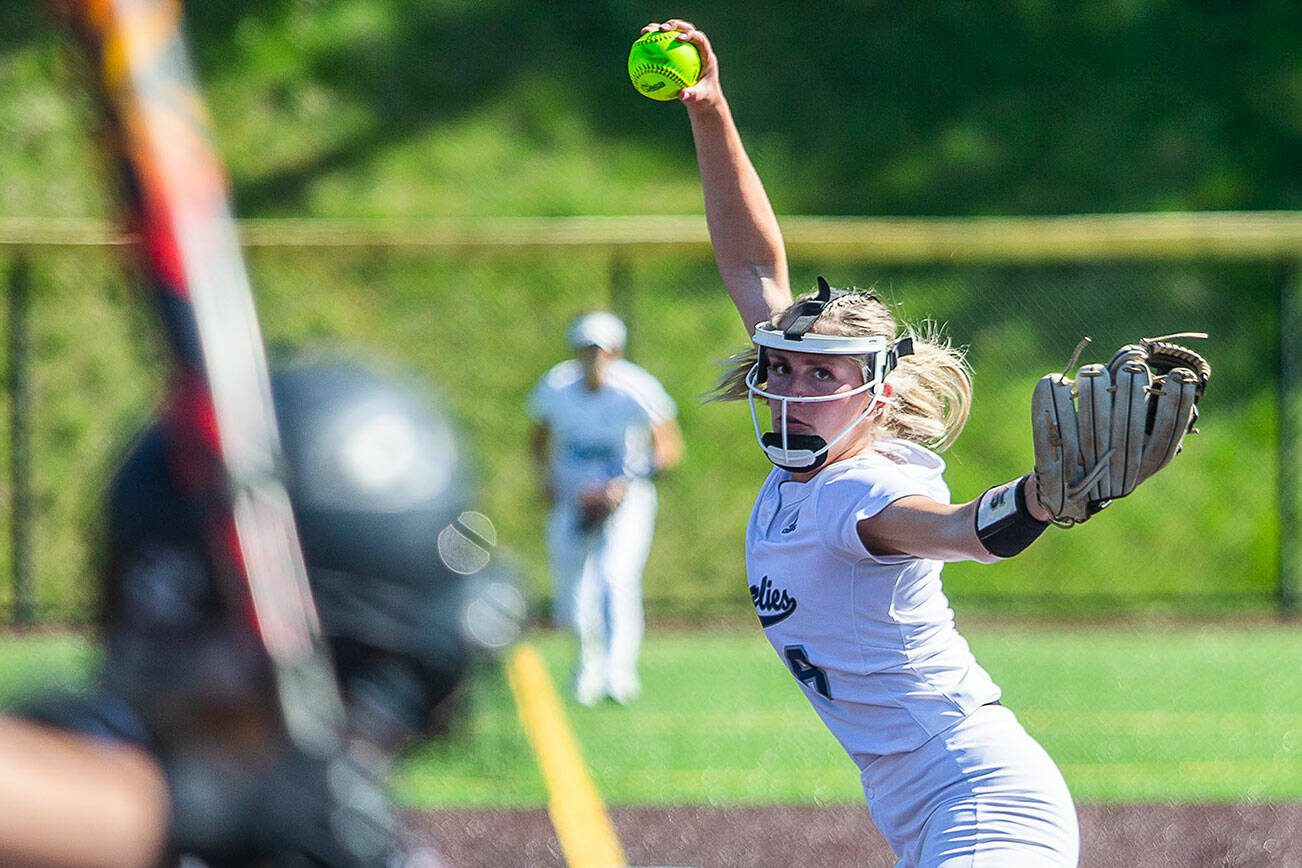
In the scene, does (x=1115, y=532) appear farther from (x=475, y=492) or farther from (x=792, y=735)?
(x=475, y=492)

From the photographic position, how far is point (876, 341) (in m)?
3.79

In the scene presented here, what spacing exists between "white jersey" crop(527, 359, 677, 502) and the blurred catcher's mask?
6.54 metres

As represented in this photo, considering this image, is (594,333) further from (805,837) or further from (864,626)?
(864,626)

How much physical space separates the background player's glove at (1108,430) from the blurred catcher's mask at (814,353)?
76 cm

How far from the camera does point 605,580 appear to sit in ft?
33.4

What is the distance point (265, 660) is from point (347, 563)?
0.55 feet

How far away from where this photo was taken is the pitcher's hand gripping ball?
13.7 ft

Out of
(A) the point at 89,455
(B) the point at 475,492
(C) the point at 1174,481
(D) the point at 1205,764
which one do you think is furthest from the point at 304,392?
(C) the point at 1174,481

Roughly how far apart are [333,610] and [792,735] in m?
7.82

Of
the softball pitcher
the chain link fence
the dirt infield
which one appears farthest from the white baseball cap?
the softball pitcher

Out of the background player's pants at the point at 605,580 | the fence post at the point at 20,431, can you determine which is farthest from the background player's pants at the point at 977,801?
the fence post at the point at 20,431

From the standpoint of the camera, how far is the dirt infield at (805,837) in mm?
6395

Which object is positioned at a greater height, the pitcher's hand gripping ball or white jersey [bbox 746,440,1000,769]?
the pitcher's hand gripping ball

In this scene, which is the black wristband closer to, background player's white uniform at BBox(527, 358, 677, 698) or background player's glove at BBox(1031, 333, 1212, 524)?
background player's glove at BBox(1031, 333, 1212, 524)
